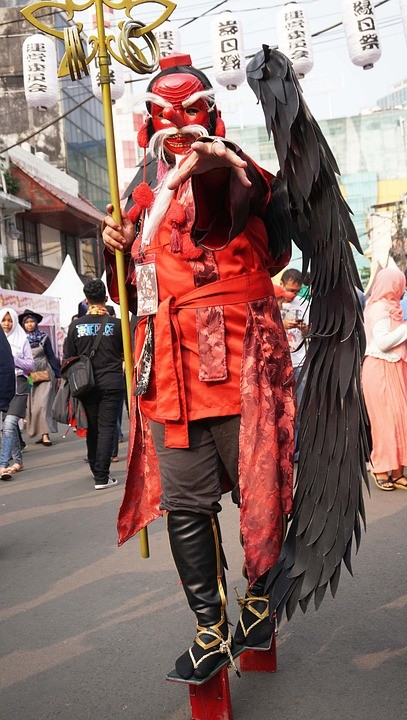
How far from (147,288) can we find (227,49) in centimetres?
1265

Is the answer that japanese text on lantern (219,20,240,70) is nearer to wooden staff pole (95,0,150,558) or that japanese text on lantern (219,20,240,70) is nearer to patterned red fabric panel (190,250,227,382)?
wooden staff pole (95,0,150,558)

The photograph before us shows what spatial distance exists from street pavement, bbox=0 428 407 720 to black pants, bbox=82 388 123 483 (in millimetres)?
1844

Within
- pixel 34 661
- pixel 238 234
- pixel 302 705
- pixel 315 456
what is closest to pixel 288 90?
pixel 238 234

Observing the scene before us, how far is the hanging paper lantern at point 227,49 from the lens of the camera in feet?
47.4

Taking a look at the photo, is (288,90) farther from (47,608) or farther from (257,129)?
(257,129)

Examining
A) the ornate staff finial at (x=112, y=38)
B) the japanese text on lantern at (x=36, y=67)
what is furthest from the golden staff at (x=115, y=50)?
the japanese text on lantern at (x=36, y=67)

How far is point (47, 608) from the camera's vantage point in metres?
4.14

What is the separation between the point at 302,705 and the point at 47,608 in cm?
173

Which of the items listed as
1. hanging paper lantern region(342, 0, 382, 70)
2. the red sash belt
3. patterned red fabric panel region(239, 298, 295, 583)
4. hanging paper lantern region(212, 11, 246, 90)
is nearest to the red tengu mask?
the red sash belt

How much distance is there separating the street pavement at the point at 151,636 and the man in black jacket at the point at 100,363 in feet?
7.38

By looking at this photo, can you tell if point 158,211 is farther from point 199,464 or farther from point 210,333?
point 199,464

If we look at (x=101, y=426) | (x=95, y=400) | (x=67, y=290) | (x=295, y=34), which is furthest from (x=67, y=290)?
(x=101, y=426)

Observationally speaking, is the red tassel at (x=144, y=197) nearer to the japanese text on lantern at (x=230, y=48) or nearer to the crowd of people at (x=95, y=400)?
the crowd of people at (x=95, y=400)

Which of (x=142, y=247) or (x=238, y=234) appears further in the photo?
(x=142, y=247)
